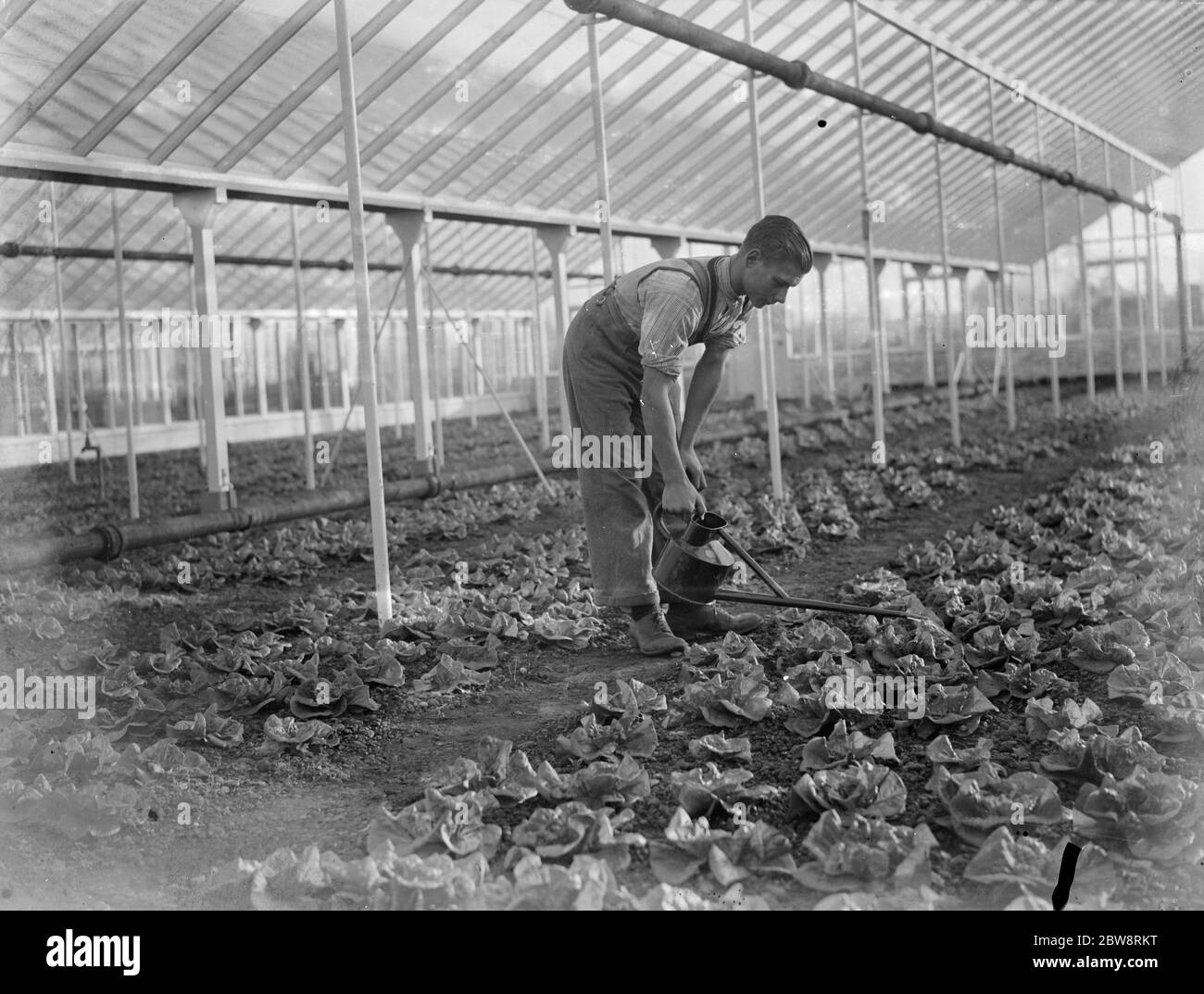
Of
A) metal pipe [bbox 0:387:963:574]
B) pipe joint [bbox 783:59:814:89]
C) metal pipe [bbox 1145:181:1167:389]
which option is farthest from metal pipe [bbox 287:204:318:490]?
metal pipe [bbox 1145:181:1167:389]

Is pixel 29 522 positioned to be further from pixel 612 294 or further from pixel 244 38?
pixel 612 294

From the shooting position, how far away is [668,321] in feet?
13.4

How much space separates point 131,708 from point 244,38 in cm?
588

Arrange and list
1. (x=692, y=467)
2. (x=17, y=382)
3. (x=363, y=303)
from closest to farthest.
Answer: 1. (x=692, y=467)
2. (x=363, y=303)
3. (x=17, y=382)

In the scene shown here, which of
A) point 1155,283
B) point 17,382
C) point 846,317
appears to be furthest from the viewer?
point 846,317

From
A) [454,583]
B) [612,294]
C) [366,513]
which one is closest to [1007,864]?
[612,294]

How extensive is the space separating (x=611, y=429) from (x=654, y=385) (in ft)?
1.55

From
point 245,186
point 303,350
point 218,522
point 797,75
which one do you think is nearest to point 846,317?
point 303,350

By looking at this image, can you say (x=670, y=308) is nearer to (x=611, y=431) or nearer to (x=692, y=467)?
(x=611, y=431)

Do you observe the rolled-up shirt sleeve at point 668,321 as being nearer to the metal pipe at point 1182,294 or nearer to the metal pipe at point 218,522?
the metal pipe at point 218,522

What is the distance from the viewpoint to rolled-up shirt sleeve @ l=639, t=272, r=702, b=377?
13.3 feet

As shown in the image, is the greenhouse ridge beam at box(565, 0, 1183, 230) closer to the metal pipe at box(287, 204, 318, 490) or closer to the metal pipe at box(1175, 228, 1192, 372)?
the metal pipe at box(1175, 228, 1192, 372)

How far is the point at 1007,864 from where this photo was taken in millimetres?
2514

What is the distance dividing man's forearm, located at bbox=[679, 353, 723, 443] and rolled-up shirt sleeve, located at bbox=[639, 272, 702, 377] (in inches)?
20.4
